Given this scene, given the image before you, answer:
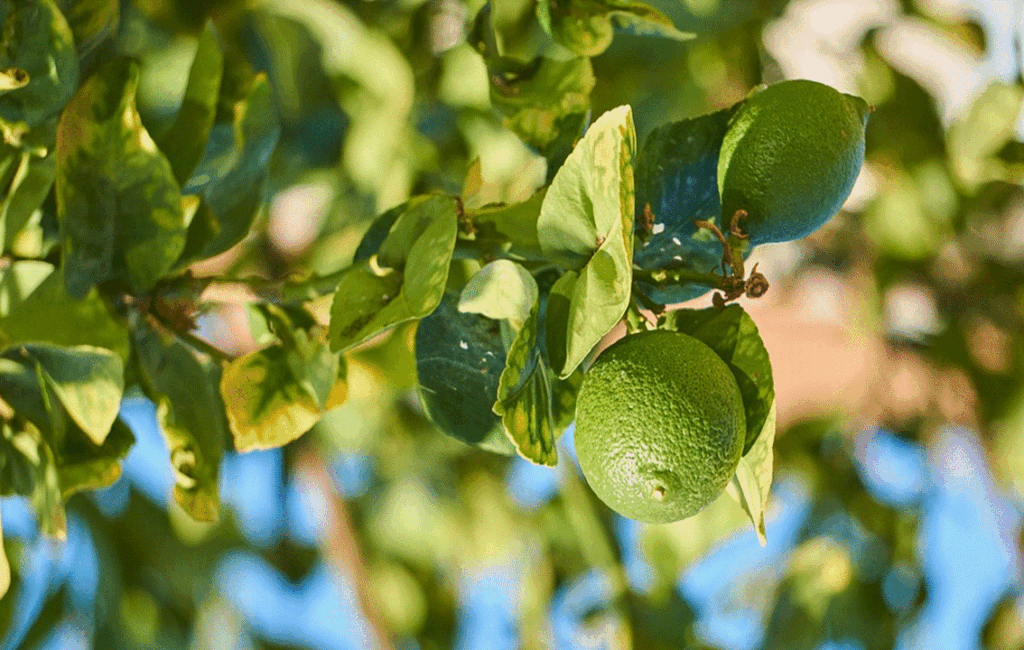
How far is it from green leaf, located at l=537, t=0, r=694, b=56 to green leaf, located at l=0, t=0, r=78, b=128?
A: 25 cm

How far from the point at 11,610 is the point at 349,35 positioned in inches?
23.9

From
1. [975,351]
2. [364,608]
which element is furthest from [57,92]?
[975,351]

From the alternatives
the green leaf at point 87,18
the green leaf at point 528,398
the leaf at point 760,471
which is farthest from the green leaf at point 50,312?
the leaf at point 760,471

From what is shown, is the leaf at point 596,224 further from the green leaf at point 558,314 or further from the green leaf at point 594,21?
the green leaf at point 594,21

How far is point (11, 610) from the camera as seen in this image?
2.74ft

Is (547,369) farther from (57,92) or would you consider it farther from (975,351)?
(975,351)

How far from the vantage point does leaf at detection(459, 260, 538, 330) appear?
17.0 inches

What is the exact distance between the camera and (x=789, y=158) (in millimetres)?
452

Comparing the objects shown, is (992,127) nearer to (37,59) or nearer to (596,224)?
(596,224)

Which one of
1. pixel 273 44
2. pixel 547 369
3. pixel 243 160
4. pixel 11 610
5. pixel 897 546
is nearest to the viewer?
pixel 547 369

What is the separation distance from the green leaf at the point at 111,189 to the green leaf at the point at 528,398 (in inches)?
8.8

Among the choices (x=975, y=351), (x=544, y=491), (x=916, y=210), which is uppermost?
(x=916, y=210)

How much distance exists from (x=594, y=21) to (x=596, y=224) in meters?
0.16

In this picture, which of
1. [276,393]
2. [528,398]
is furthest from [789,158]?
[276,393]
